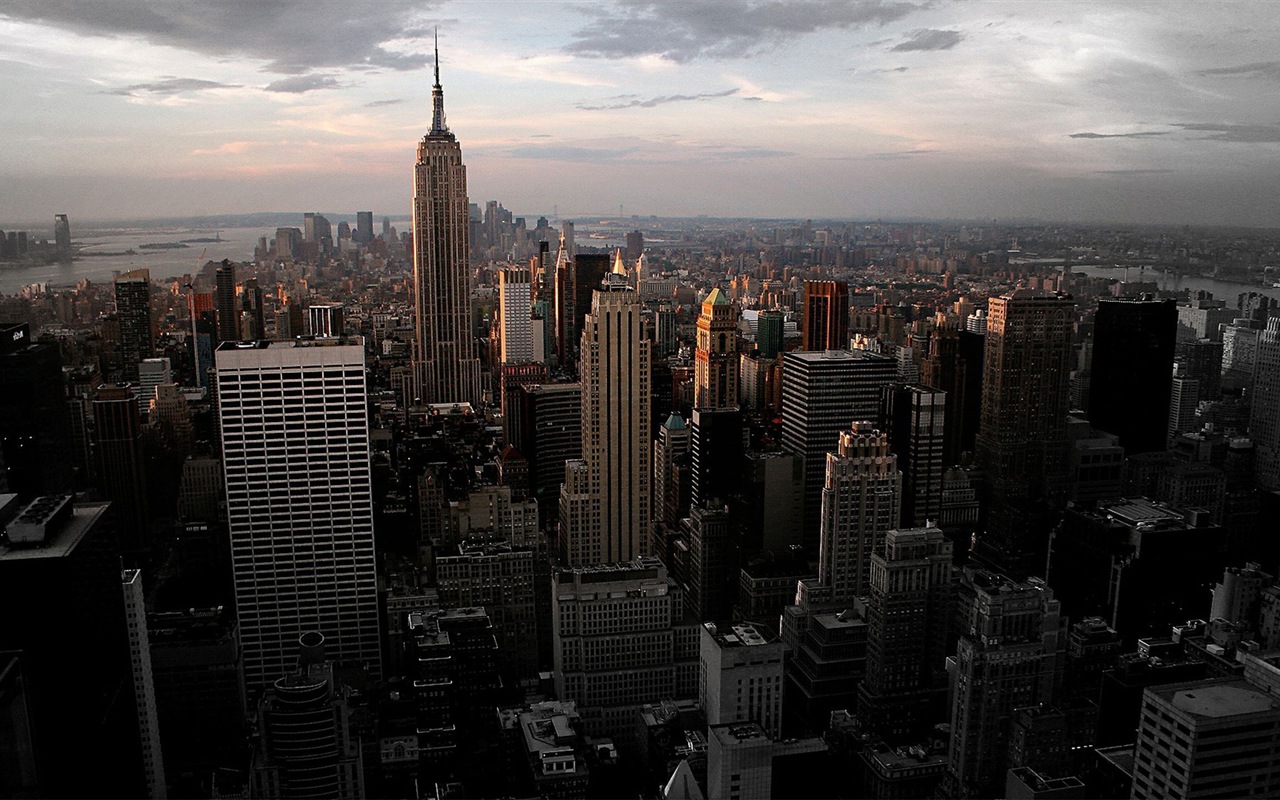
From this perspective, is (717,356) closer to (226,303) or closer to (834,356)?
(834,356)

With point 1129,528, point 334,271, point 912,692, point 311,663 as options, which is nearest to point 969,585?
point 912,692

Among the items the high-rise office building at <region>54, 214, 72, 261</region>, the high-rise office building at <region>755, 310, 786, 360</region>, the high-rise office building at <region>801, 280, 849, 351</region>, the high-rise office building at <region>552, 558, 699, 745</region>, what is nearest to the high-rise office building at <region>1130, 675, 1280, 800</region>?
the high-rise office building at <region>552, 558, 699, 745</region>

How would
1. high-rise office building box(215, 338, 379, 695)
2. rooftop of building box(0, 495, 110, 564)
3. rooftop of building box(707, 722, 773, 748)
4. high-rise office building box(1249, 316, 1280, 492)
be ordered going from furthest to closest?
high-rise office building box(1249, 316, 1280, 492), high-rise office building box(215, 338, 379, 695), rooftop of building box(707, 722, 773, 748), rooftop of building box(0, 495, 110, 564)

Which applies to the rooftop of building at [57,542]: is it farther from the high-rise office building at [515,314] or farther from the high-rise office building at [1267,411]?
the high-rise office building at [515,314]

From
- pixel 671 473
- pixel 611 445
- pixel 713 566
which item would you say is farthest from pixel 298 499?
pixel 671 473

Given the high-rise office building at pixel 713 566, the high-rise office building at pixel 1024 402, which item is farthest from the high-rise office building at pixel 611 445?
the high-rise office building at pixel 1024 402

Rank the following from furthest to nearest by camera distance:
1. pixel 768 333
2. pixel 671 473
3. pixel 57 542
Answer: pixel 768 333, pixel 671 473, pixel 57 542

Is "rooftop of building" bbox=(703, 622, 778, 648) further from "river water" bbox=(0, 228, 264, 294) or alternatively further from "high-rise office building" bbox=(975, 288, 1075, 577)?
"river water" bbox=(0, 228, 264, 294)
